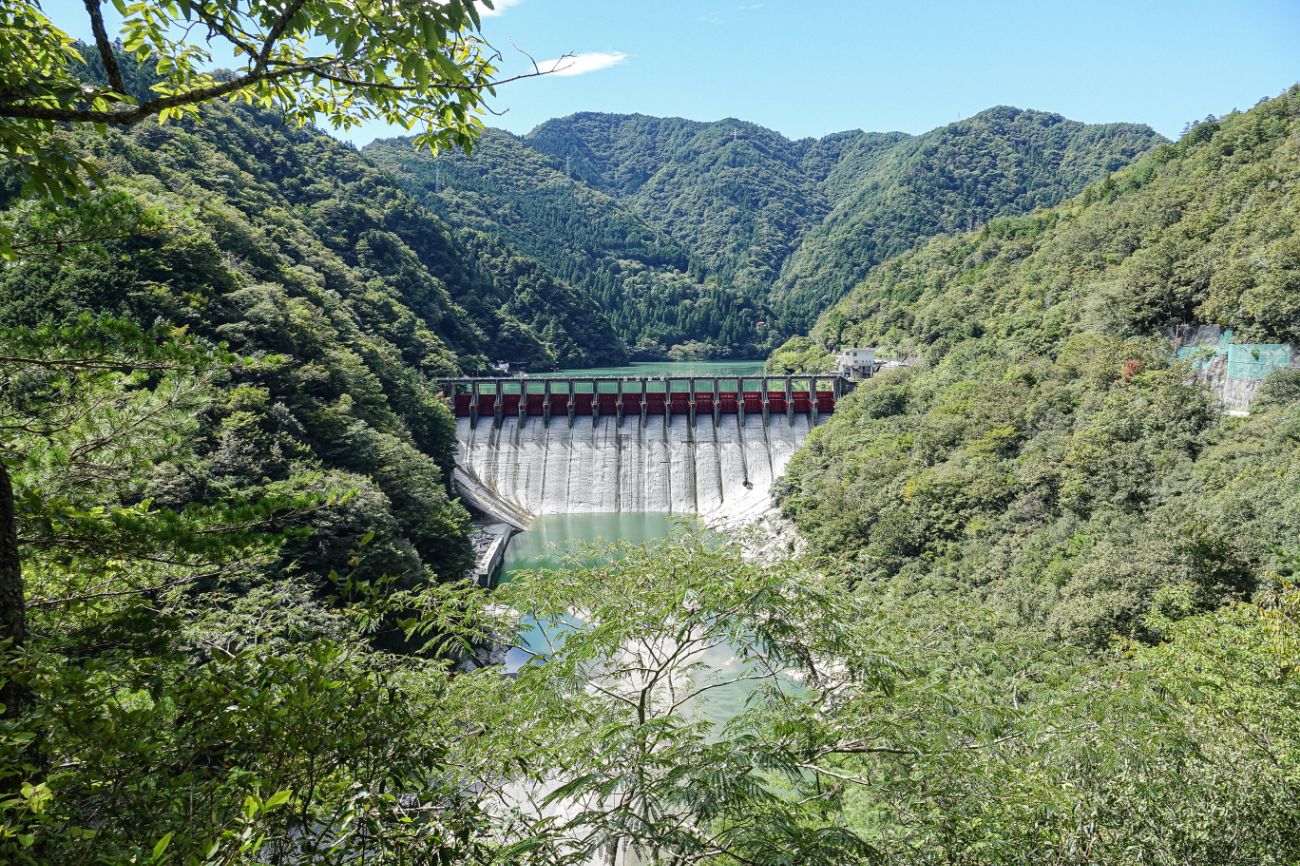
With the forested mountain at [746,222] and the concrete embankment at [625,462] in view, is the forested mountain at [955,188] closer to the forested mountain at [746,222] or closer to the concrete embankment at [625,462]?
the forested mountain at [746,222]

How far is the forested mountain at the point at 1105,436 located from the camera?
1502 centimetres

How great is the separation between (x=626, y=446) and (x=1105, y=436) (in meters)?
24.5

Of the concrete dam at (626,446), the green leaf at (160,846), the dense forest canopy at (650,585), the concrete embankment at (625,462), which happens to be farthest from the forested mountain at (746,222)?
the green leaf at (160,846)

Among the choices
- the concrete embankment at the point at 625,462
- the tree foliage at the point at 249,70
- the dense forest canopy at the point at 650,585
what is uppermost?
the tree foliage at the point at 249,70

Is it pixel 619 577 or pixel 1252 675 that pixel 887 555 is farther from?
pixel 619 577

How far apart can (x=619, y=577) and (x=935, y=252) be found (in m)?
68.8

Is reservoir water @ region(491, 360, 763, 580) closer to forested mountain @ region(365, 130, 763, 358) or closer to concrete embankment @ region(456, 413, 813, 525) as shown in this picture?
concrete embankment @ region(456, 413, 813, 525)

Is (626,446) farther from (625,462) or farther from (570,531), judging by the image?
(570,531)

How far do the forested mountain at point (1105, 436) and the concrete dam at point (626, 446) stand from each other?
4.45 meters

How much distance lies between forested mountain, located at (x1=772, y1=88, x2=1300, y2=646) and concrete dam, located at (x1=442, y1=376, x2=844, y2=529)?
4.45m

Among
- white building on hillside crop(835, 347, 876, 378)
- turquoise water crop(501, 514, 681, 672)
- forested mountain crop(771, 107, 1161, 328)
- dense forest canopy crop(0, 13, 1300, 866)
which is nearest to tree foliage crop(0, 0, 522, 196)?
dense forest canopy crop(0, 13, 1300, 866)

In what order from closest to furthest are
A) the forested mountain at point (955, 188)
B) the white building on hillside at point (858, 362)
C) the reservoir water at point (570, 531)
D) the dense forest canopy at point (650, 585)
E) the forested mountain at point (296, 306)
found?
the dense forest canopy at point (650, 585) → the forested mountain at point (296, 306) → the reservoir water at point (570, 531) → the white building on hillside at point (858, 362) → the forested mountain at point (955, 188)

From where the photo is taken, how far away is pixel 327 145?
239ft

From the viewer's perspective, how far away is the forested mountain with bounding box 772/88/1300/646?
1502 cm
